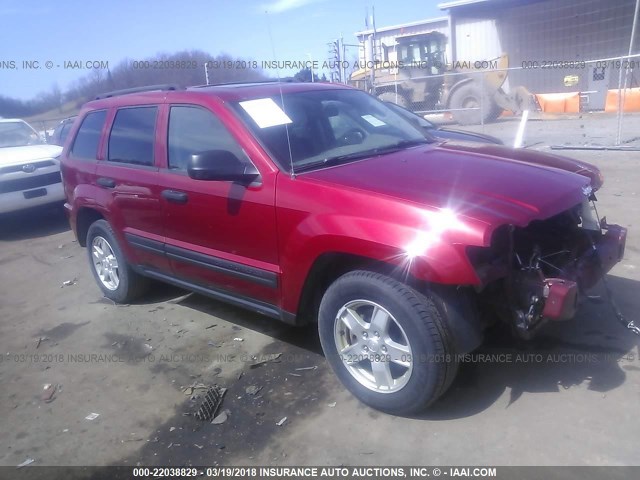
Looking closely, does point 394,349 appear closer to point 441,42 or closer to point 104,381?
point 104,381

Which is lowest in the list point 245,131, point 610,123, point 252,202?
point 610,123

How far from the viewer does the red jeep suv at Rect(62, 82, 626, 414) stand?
2916 millimetres

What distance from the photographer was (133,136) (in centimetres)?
459

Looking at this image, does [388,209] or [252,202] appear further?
Answer: [252,202]

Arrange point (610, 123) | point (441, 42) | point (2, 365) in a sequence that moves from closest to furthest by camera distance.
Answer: point (2, 365), point (610, 123), point (441, 42)

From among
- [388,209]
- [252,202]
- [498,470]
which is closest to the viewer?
[498,470]

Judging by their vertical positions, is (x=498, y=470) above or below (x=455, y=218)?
below

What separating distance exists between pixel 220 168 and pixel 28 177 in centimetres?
613

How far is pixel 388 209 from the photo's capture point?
2.96 meters

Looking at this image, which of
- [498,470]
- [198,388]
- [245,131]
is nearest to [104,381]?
[198,388]

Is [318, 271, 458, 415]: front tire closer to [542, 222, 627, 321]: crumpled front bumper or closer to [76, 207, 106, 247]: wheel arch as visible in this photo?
[542, 222, 627, 321]: crumpled front bumper

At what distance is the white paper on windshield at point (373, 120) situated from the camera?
4273mm

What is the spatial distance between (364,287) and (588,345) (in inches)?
67.4

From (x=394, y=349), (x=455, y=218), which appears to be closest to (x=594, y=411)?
(x=394, y=349)
